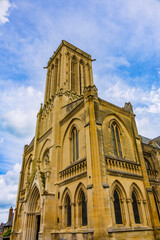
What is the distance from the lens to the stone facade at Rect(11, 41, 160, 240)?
11656 mm

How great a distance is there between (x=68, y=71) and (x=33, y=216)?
19.9m

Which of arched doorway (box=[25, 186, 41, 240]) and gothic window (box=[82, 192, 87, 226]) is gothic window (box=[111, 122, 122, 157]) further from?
arched doorway (box=[25, 186, 41, 240])

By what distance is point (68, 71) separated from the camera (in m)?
26.8

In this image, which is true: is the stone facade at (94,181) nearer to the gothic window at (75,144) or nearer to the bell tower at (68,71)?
the gothic window at (75,144)

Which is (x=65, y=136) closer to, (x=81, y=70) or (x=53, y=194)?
(x=53, y=194)

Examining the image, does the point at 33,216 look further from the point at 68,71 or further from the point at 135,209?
the point at 68,71

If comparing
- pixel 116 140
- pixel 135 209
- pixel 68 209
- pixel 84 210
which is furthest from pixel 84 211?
pixel 116 140

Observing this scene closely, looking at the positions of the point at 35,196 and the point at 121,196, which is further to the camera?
the point at 35,196

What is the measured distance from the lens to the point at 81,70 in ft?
94.9

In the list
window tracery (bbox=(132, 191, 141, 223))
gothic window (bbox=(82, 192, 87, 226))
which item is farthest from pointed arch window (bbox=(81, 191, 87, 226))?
window tracery (bbox=(132, 191, 141, 223))

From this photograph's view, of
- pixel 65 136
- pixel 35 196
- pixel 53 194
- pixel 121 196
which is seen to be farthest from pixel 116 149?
pixel 35 196

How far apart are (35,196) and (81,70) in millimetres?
20024

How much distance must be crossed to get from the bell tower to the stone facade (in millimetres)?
4147

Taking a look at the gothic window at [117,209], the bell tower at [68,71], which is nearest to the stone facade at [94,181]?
the gothic window at [117,209]
